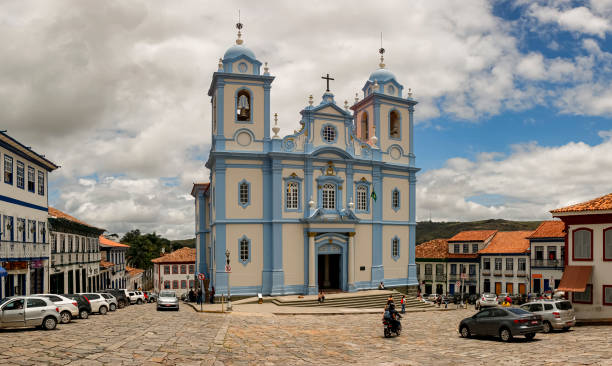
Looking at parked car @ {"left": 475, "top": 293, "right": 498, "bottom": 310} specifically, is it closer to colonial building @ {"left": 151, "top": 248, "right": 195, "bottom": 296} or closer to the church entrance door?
the church entrance door

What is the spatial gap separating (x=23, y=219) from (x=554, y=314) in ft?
102

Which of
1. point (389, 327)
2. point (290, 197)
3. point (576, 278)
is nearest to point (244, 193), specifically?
point (290, 197)

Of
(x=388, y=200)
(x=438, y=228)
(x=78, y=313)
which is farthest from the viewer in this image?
(x=438, y=228)

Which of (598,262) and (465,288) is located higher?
(598,262)

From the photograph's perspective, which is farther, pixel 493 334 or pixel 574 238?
pixel 574 238

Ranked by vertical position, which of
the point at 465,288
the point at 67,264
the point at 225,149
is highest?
the point at 225,149

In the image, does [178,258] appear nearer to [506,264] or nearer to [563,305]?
[506,264]

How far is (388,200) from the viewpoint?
4275cm

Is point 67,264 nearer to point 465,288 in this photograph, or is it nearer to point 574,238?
point 574,238

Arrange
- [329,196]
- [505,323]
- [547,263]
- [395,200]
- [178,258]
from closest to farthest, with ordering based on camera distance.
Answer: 1. [505,323]
2. [329,196]
3. [395,200]
4. [547,263]
5. [178,258]

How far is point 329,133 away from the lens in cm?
3988

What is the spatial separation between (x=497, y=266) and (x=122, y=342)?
5200 cm

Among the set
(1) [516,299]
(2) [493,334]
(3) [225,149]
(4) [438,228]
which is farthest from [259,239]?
(4) [438,228]

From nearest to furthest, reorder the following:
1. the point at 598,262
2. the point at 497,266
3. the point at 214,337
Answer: the point at 214,337, the point at 598,262, the point at 497,266
